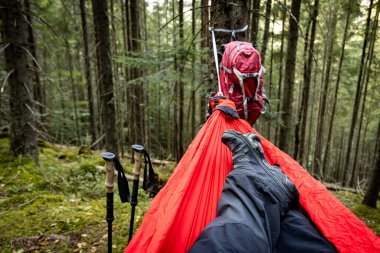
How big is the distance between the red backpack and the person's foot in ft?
1.72

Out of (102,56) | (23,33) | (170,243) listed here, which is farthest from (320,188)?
(23,33)

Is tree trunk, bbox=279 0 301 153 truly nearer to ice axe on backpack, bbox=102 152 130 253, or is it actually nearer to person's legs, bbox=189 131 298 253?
person's legs, bbox=189 131 298 253

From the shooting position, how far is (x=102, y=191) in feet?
14.0

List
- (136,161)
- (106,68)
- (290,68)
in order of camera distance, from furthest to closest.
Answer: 1. (290,68)
2. (106,68)
3. (136,161)

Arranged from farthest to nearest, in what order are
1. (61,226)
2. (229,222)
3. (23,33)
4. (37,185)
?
(23,33)
(37,185)
(61,226)
(229,222)

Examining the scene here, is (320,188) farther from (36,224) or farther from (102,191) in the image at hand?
(102,191)

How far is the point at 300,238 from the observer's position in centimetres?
133

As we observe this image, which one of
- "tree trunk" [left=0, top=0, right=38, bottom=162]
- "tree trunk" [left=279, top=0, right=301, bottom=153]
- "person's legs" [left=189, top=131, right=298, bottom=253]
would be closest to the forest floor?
"tree trunk" [left=0, top=0, right=38, bottom=162]

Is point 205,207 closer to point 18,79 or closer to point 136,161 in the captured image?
point 136,161

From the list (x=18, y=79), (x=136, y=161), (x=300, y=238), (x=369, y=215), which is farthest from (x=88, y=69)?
(x=369, y=215)

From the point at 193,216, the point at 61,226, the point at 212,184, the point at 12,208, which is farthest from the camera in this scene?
the point at 12,208

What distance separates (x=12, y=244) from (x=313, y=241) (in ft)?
8.23

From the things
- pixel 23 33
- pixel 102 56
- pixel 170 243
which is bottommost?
pixel 170 243

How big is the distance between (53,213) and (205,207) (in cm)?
224
